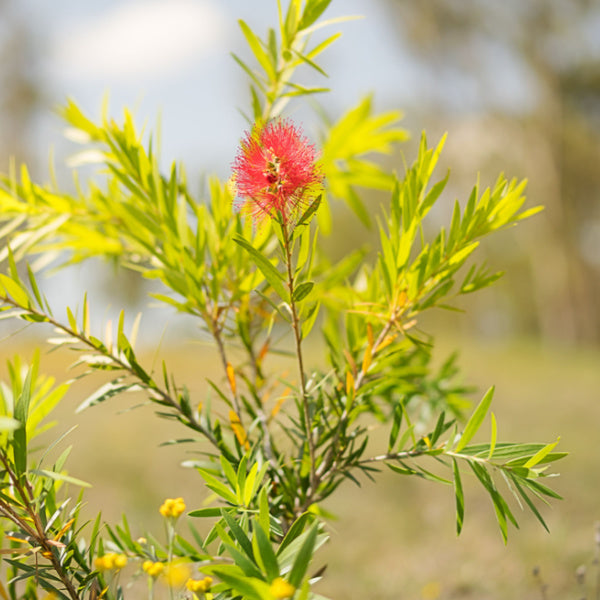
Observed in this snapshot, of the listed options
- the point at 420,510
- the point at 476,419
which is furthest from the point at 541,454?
the point at 420,510

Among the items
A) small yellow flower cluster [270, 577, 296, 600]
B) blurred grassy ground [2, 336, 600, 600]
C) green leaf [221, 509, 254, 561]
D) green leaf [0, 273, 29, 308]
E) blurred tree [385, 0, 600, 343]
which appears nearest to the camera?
small yellow flower cluster [270, 577, 296, 600]

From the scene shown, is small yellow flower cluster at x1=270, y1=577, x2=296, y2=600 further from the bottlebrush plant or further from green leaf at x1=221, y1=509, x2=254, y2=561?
green leaf at x1=221, y1=509, x2=254, y2=561

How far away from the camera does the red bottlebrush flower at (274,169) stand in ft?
1.66

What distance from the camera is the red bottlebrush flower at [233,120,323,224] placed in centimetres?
50

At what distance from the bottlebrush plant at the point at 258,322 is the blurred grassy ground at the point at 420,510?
0.17m

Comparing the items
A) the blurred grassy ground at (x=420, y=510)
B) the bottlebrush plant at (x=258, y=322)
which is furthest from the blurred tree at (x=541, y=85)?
the bottlebrush plant at (x=258, y=322)

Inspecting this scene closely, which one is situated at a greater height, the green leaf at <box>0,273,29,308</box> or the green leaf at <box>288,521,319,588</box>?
the green leaf at <box>0,273,29,308</box>

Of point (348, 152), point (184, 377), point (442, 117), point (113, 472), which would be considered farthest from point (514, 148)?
point (348, 152)

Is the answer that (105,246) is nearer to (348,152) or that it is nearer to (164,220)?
(164,220)

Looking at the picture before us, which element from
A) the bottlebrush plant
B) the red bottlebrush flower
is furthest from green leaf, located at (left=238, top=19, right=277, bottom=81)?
the red bottlebrush flower

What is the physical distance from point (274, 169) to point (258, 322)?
14.9 inches

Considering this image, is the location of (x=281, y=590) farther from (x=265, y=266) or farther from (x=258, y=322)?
(x=258, y=322)

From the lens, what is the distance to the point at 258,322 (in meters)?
0.86

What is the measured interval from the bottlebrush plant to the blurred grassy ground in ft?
0.56
